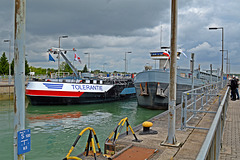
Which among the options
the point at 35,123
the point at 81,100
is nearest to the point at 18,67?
the point at 35,123

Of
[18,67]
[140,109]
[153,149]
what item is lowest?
[140,109]

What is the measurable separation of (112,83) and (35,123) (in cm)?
1508

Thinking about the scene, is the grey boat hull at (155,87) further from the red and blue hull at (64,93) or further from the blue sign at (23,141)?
the blue sign at (23,141)

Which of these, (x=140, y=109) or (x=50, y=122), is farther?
(x=140, y=109)

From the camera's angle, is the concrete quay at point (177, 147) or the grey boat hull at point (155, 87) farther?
the grey boat hull at point (155, 87)

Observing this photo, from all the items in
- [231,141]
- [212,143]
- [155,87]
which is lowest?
[231,141]

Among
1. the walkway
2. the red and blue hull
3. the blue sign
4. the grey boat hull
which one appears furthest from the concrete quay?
the red and blue hull

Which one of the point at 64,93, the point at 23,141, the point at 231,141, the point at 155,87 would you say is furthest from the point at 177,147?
the point at 64,93

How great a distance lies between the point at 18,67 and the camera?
376cm

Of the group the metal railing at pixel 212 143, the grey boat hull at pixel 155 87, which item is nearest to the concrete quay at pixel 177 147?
the metal railing at pixel 212 143

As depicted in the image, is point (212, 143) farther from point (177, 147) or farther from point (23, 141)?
point (177, 147)

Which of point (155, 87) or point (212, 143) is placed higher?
point (212, 143)

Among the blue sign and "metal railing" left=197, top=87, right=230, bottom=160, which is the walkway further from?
the blue sign

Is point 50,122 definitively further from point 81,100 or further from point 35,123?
point 81,100
